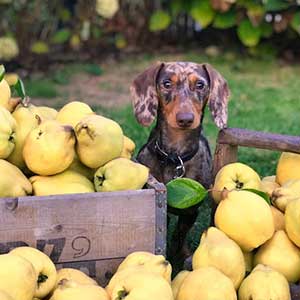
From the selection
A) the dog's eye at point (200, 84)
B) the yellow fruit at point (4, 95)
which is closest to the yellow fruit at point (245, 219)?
the yellow fruit at point (4, 95)

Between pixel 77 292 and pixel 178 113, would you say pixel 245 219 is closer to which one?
pixel 77 292

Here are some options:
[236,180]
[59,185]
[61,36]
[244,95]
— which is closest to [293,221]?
[236,180]

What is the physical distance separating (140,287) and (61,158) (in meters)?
0.53

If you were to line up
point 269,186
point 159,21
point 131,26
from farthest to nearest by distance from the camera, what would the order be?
point 131,26 → point 159,21 → point 269,186

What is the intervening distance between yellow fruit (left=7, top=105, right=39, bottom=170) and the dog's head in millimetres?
1028

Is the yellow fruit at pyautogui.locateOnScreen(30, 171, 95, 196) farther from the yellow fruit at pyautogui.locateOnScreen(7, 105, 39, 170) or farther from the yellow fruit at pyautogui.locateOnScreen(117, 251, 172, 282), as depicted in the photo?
the yellow fruit at pyautogui.locateOnScreen(117, 251, 172, 282)

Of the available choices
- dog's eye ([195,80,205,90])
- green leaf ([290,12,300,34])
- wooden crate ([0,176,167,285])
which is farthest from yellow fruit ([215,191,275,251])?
green leaf ([290,12,300,34])

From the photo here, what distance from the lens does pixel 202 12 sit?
7.55 m

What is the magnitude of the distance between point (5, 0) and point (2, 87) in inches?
182

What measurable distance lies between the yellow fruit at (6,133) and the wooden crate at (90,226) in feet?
0.56

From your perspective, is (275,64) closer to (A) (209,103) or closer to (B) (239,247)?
(A) (209,103)

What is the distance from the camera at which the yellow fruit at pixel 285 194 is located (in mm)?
2498

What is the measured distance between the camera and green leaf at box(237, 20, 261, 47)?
7.50 meters

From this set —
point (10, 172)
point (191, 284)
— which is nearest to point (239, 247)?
point (191, 284)
